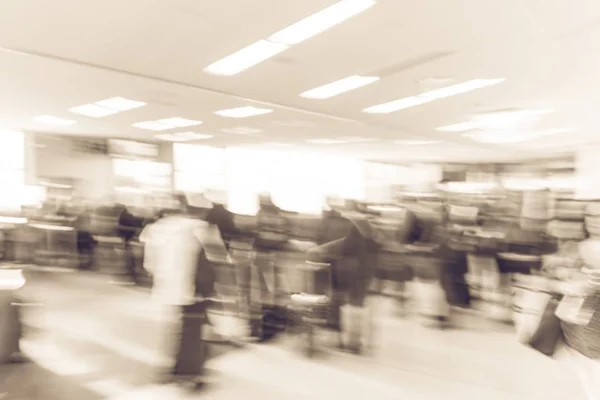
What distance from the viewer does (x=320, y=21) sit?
407 centimetres

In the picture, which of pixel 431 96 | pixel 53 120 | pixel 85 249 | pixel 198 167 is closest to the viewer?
pixel 431 96

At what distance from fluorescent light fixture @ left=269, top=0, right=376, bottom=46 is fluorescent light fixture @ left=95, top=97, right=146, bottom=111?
13.0 feet

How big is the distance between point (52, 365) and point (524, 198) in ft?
18.2

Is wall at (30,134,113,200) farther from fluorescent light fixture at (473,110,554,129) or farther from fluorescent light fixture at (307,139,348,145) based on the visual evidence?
fluorescent light fixture at (473,110,554,129)

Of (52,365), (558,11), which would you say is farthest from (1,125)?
(558,11)

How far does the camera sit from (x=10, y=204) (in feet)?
39.9

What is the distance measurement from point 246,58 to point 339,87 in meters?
1.73

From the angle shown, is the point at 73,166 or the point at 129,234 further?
the point at 73,166

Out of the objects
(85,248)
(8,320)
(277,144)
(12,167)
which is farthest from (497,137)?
(12,167)

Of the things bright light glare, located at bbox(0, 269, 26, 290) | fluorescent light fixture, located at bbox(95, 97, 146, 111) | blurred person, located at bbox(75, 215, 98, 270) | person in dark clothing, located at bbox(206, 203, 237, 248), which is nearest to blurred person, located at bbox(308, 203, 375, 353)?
person in dark clothing, located at bbox(206, 203, 237, 248)

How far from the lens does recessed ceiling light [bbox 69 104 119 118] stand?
8183mm

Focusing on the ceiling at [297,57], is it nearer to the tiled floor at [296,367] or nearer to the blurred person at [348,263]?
the blurred person at [348,263]

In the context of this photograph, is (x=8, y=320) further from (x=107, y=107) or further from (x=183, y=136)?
(x=183, y=136)

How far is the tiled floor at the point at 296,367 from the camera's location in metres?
3.76
